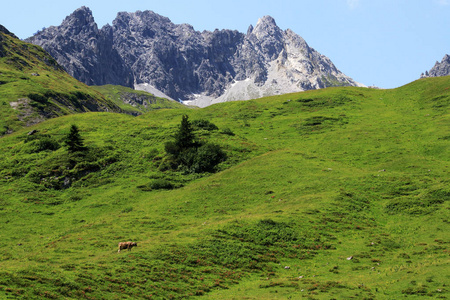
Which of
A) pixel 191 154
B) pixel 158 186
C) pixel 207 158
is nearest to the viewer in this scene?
pixel 158 186

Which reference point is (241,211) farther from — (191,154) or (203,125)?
(203,125)

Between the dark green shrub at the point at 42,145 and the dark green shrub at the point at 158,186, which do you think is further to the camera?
the dark green shrub at the point at 42,145

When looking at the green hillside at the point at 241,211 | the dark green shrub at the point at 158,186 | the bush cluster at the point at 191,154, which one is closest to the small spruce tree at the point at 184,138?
the bush cluster at the point at 191,154

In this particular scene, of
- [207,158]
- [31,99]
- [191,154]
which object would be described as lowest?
[207,158]

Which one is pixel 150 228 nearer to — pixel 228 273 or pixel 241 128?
pixel 228 273

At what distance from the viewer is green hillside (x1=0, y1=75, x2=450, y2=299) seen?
24.8 metres

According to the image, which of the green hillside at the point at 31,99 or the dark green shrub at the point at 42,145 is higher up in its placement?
the green hillside at the point at 31,99

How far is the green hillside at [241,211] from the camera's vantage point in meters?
24.8

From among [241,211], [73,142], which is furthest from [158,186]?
[73,142]

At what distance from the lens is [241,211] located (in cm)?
4406

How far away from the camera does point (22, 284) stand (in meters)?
20.6

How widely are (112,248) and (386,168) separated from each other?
4207 cm

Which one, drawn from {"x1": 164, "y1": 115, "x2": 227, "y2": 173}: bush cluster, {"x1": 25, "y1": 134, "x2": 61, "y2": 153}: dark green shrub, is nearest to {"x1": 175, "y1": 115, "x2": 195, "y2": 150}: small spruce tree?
{"x1": 164, "y1": 115, "x2": 227, "y2": 173}: bush cluster

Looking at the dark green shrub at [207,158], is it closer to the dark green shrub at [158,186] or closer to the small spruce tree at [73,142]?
the dark green shrub at [158,186]
